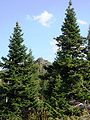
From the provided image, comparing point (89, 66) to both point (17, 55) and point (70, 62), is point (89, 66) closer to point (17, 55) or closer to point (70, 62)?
point (70, 62)

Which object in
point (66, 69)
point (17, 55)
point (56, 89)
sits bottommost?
point (56, 89)

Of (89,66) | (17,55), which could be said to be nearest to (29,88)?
(17,55)

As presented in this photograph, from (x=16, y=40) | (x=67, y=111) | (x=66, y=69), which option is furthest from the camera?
(x=16, y=40)

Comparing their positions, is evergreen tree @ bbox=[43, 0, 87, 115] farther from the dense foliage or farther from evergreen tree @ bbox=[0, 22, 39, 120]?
evergreen tree @ bbox=[0, 22, 39, 120]

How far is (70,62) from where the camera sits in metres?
32.9

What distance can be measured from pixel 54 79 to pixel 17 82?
14.5ft

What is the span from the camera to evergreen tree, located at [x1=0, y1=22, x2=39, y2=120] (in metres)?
33.8

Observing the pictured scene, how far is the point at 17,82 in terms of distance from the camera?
113ft

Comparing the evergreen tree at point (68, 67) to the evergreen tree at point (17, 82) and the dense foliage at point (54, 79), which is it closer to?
the dense foliage at point (54, 79)

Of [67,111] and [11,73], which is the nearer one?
[67,111]

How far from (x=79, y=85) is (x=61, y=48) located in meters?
4.51

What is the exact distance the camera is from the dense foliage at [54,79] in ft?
104

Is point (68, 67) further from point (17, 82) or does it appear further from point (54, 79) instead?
point (17, 82)

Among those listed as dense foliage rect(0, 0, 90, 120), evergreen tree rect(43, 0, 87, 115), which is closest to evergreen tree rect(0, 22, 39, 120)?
dense foliage rect(0, 0, 90, 120)
